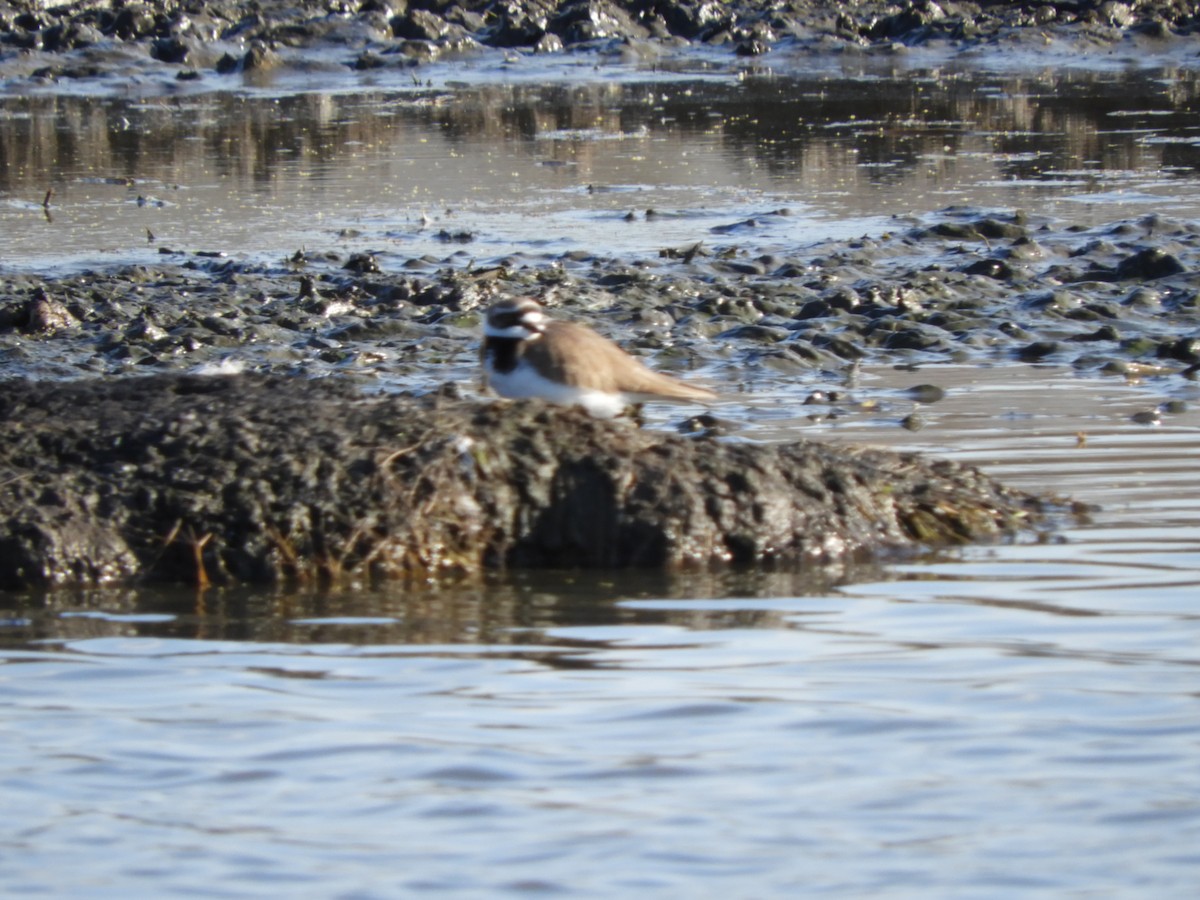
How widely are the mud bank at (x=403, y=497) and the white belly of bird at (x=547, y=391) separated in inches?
10.1

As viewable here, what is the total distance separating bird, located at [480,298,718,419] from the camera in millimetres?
6410

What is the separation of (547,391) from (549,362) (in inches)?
4.1

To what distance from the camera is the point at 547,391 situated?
21.0ft

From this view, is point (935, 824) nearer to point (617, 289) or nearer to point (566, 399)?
point (566, 399)

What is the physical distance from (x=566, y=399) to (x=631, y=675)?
6.66ft

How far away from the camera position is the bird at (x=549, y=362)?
21.0 ft

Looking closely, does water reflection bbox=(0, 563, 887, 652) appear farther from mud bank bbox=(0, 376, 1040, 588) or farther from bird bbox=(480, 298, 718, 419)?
bird bbox=(480, 298, 718, 419)

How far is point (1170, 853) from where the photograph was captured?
3416 millimetres

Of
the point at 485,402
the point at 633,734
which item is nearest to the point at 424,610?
the point at 485,402

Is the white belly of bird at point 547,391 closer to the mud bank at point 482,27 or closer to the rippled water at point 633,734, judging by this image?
the rippled water at point 633,734

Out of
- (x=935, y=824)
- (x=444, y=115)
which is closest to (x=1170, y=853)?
(x=935, y=824)

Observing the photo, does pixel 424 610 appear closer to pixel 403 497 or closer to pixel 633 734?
pixel 403 497

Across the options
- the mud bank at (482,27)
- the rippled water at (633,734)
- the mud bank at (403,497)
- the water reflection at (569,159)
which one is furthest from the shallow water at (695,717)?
the mud bank at (482,27)

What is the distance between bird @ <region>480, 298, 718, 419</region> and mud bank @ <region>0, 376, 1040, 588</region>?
10.8 inches
